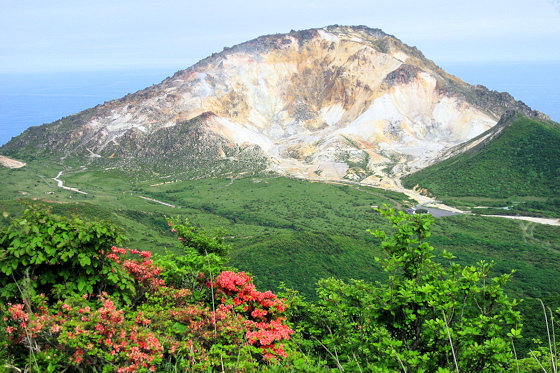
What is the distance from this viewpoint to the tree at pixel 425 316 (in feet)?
23.3

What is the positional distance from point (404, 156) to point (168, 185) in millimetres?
58643

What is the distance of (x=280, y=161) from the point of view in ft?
351

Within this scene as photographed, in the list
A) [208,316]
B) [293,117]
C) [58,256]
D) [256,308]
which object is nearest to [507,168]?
[293,117]

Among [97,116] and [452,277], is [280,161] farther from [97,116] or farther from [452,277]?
[452,277]

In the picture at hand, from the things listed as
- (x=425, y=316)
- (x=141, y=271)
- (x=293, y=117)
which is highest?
(x=293, y=117)

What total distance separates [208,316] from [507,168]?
297 ft

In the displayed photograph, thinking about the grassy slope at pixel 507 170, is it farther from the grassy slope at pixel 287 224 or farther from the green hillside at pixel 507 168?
the grassy slope at pixel 287 224

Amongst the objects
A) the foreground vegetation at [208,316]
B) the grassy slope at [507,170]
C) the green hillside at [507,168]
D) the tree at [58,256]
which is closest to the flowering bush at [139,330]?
the foreground vegetation at [208,316]

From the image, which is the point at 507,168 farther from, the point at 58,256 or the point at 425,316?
the point at 58,256

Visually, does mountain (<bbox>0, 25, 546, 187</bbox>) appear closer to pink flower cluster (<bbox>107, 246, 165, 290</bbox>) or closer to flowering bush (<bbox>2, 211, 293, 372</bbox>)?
pink flower cluster (<bbox>107, 246, 165, 290</bbox>)

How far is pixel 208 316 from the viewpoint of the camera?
955cm

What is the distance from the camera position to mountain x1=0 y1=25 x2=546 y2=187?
355ft

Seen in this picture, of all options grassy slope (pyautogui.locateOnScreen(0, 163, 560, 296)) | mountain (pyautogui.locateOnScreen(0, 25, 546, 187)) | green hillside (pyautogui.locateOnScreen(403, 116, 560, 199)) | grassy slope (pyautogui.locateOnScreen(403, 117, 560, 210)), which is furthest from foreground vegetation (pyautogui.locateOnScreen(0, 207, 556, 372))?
mountain (pyautogui.locateOnScreen(0, 25, 546, 187))

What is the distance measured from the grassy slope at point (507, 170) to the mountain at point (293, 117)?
426 inches
